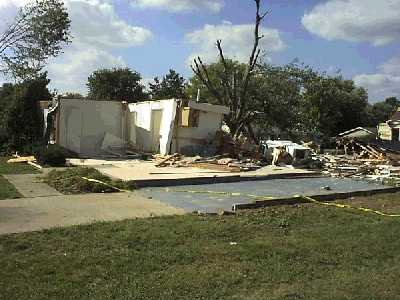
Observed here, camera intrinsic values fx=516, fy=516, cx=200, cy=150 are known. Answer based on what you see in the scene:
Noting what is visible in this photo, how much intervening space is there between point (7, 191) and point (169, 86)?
2319 inches

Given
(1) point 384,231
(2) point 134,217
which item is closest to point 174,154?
(2) point 134,217

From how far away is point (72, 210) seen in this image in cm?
912

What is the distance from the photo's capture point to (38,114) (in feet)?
73.9

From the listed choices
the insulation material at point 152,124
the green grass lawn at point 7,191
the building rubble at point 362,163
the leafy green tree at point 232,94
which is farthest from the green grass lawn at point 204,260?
the leafy green tree at point 232,94

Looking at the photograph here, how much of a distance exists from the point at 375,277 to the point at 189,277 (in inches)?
83.7

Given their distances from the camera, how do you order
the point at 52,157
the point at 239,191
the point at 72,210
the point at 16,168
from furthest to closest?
1. the point at 52,157
2. the point at 16,168
3. the point at 239,191
4. the point at 72,210

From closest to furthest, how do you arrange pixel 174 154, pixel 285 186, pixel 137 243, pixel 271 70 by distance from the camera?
pixel 137 243 → pixel 285 186 → pixel 174 154 → pixel 271 70

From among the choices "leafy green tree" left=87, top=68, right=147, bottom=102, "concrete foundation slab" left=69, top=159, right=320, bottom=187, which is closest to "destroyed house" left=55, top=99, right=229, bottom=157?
"concrete foundation slab" left=69, top=159, right=320, bottom=187

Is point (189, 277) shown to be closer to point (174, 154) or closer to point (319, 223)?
point (319, 223)

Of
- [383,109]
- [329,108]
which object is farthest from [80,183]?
[383,109]

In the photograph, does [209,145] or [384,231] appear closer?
[384,231]

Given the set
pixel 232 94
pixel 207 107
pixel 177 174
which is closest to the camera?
pixel 177 174

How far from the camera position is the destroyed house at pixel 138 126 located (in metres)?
20.5

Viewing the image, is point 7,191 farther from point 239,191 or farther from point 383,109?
point 383,109
